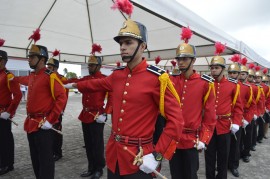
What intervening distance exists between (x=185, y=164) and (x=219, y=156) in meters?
1.35

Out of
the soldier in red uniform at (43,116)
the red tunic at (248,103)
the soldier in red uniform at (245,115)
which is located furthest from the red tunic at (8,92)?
the red tunic at (248,103)

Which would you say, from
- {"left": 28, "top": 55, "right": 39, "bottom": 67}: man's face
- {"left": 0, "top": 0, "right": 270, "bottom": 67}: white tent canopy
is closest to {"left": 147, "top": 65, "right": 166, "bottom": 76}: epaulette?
{"left": 0, "top": 0, "right": 270, "bottom": 67}: white tent canopy

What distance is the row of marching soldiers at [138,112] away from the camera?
218cm

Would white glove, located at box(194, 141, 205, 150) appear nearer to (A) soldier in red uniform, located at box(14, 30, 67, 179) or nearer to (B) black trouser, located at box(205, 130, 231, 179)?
(B) black trouser, located at box(205, 130, 231, 179)

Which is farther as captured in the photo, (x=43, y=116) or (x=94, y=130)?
(x=94, y=130)

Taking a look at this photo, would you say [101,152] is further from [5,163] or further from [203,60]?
[203,60]

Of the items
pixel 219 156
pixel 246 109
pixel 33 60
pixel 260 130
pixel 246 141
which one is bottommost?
pixel 260 130

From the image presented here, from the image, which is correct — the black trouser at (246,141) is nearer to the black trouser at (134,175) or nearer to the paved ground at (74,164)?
the paved ground at (74,164)

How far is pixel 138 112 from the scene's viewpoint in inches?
88.4

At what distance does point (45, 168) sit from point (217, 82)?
3.34m

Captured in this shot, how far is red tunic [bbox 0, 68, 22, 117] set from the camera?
462 cm

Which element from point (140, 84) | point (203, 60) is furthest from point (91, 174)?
point (203, 60)

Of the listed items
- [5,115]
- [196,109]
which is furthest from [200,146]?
[5,115]

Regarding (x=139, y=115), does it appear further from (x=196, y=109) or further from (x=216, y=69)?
(x=216, y=69)
